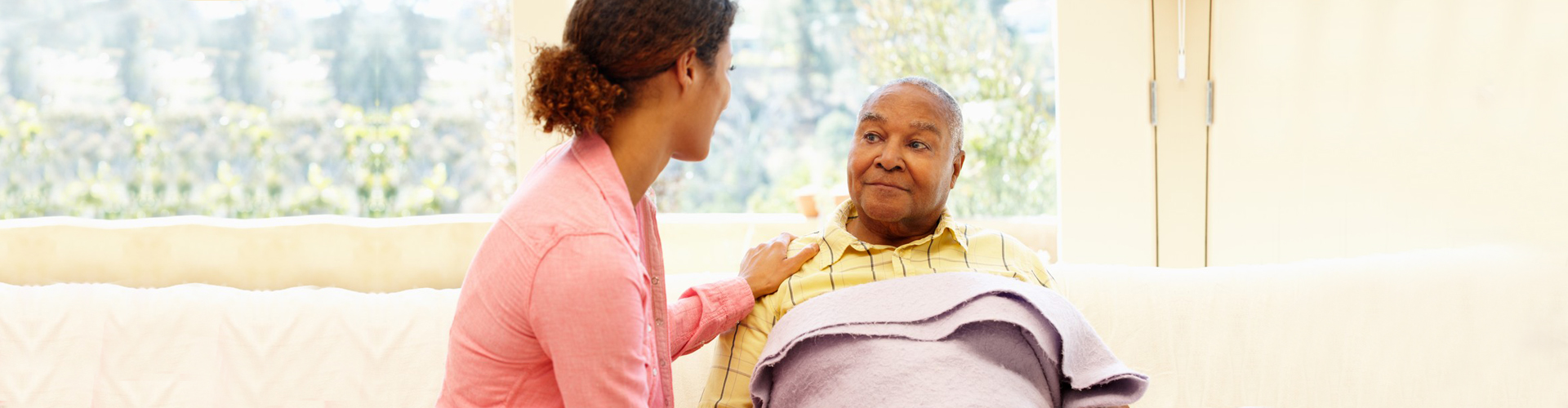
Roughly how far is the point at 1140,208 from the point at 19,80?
134 inches

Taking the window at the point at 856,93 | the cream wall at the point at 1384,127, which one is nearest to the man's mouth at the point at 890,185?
the cream wall at the point at 1384,127

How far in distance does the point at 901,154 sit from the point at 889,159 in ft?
0.09

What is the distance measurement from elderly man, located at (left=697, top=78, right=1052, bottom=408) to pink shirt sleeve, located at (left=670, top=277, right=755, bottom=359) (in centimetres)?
7

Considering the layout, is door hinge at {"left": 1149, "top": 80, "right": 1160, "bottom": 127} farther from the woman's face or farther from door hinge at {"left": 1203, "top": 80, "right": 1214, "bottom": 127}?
the woman's face

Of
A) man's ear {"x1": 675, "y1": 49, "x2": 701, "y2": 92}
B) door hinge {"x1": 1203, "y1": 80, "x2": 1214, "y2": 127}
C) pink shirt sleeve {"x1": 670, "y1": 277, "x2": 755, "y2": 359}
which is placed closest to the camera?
man's ear {"x1": 675, "y1": 49, "x2": 701, "y2": 92}

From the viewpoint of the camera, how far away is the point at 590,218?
102cm

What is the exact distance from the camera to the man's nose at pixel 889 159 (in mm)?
1658

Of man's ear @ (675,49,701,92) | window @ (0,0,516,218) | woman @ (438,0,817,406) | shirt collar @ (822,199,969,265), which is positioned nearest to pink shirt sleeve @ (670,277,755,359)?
shirt collar @ (822,199,969,265)

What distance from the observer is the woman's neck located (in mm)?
1126

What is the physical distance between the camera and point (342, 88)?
3.10 metres

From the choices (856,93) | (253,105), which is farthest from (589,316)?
(253,105)

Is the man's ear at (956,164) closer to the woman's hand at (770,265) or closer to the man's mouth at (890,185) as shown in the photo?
the man's mouth at (890,185)

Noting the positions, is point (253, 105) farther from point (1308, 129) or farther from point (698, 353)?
point (1308, 129)

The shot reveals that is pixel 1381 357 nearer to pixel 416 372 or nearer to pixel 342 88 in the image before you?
pixel 416 372
